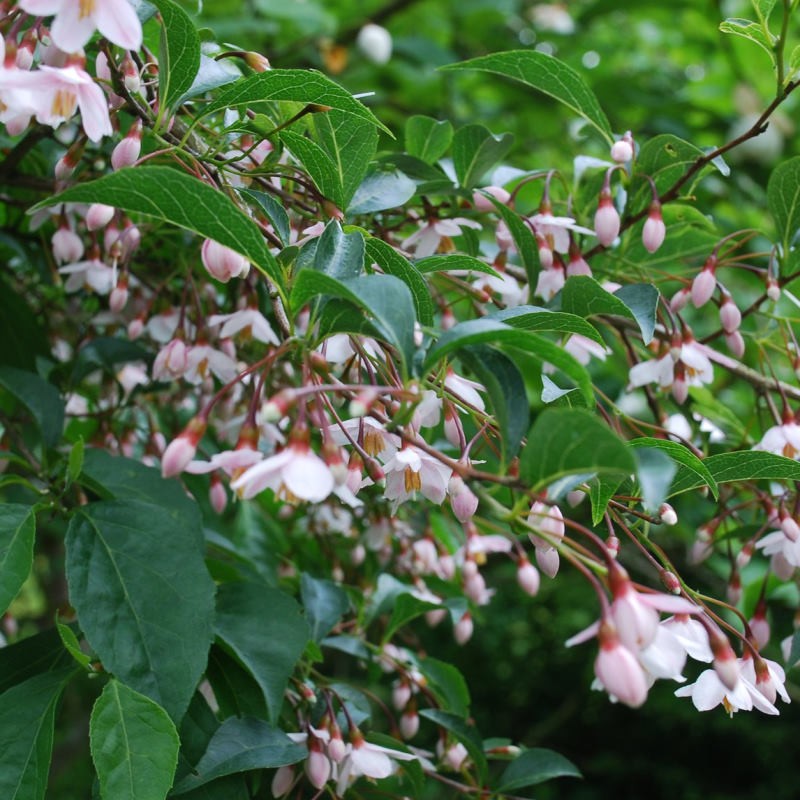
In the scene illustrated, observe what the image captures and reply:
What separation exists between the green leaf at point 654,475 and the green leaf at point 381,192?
600mm

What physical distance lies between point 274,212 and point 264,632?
54 centimetres

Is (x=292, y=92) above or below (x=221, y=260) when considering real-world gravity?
above

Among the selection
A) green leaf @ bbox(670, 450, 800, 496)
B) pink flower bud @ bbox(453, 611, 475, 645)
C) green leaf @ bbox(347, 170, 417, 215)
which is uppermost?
green leaf @ bbox(347, 170, 417, 215)

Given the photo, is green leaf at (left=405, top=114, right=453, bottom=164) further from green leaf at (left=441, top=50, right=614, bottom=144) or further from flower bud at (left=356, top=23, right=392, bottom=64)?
flower bud at (left=356, top=23, right=392, bottom=64)

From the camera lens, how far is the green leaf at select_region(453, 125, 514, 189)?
1484mm

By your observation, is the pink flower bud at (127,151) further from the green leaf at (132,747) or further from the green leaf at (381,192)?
the green leaf at (132,747)

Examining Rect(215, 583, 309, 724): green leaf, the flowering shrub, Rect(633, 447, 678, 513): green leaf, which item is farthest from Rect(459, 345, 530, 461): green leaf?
Rect(215, 583, 309, 724): green leaf

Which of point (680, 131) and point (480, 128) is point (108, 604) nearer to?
point (480, 128)

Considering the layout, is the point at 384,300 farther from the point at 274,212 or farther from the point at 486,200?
the point at 486,200

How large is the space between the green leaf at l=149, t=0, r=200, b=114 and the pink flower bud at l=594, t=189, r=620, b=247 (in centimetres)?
61

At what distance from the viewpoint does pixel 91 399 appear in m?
1.88

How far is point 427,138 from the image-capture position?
5.07 ft

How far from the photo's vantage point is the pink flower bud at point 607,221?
4.46 ft

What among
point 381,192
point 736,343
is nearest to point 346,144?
point 381,192
